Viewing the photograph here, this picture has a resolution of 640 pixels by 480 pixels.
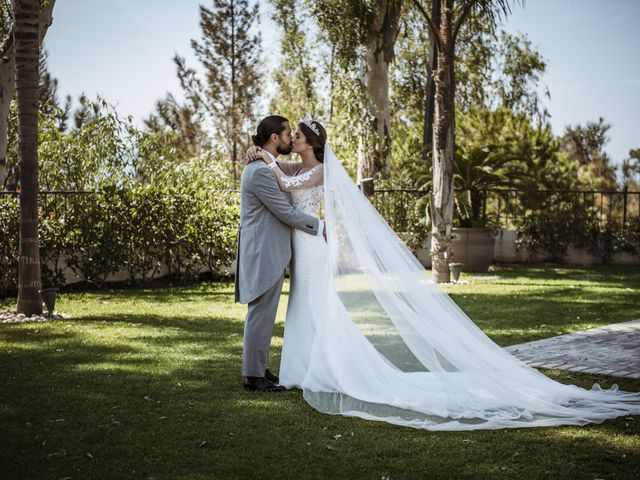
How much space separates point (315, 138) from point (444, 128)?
7.13 meters

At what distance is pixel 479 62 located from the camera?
81.8ft

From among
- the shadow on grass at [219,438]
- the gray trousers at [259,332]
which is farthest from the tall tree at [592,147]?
the shadow on grass at [219,438]

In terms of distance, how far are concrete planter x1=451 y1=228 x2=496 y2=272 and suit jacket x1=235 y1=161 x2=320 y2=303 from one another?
1047 centimetres

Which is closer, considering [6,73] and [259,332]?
[259,332]

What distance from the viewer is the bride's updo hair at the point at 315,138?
233 inches

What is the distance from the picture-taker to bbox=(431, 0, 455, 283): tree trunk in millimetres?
12453

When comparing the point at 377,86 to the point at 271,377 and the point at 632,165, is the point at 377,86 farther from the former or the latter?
the point at 632,165

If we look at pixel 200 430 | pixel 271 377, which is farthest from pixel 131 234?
pixel 200 430

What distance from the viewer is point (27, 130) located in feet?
29.0

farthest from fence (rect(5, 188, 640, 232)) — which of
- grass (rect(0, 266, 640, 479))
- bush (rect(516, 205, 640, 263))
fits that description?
grass (rect(0, 266, 640, 479))

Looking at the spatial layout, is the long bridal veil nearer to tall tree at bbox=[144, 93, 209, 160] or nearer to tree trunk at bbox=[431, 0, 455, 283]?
tree trunk at bbox=[431, 0, 455, 283]

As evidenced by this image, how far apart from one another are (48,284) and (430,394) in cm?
803

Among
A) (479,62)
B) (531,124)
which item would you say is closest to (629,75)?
(531,124)

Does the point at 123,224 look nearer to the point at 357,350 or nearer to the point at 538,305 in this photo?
the point at 538,305
